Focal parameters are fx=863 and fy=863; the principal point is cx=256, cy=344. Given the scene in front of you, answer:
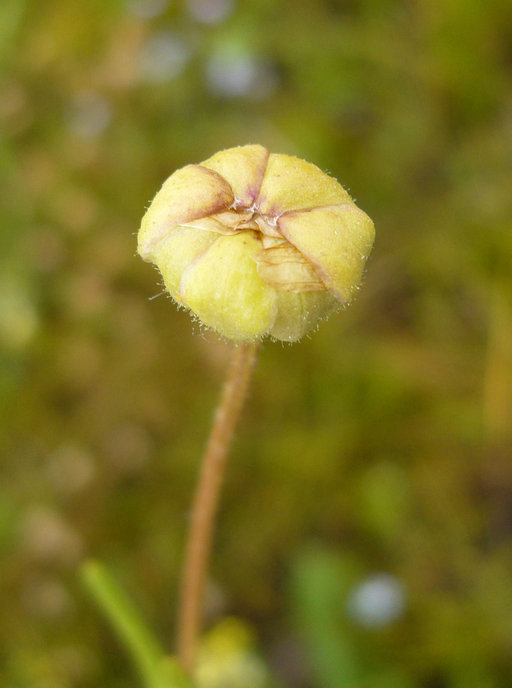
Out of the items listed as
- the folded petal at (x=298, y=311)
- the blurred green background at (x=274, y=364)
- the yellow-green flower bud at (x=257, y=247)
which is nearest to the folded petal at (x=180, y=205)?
the yellow-green flower bud at (x=257, y=247)

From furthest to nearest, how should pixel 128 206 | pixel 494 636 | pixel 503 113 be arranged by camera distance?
pixel 503 113, pixel 128 206, pixel 494 636

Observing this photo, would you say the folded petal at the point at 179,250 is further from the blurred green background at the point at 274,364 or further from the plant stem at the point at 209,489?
the blurred green background at the point at 274,364

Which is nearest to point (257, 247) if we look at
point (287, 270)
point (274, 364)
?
point (287, 270)

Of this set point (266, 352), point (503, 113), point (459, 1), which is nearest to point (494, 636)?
point (266, 352)

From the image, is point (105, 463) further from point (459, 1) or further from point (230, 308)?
point (459, 1)

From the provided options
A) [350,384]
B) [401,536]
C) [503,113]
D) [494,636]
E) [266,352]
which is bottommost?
[494,636]

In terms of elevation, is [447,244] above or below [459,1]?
below

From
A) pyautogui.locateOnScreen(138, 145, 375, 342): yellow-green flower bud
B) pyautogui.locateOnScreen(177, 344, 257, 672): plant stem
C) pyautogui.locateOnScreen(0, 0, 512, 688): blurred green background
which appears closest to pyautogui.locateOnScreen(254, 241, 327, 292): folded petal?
pyautogui.locateOnScreen(138, 145, 375, 342): yellow-green flower bud
